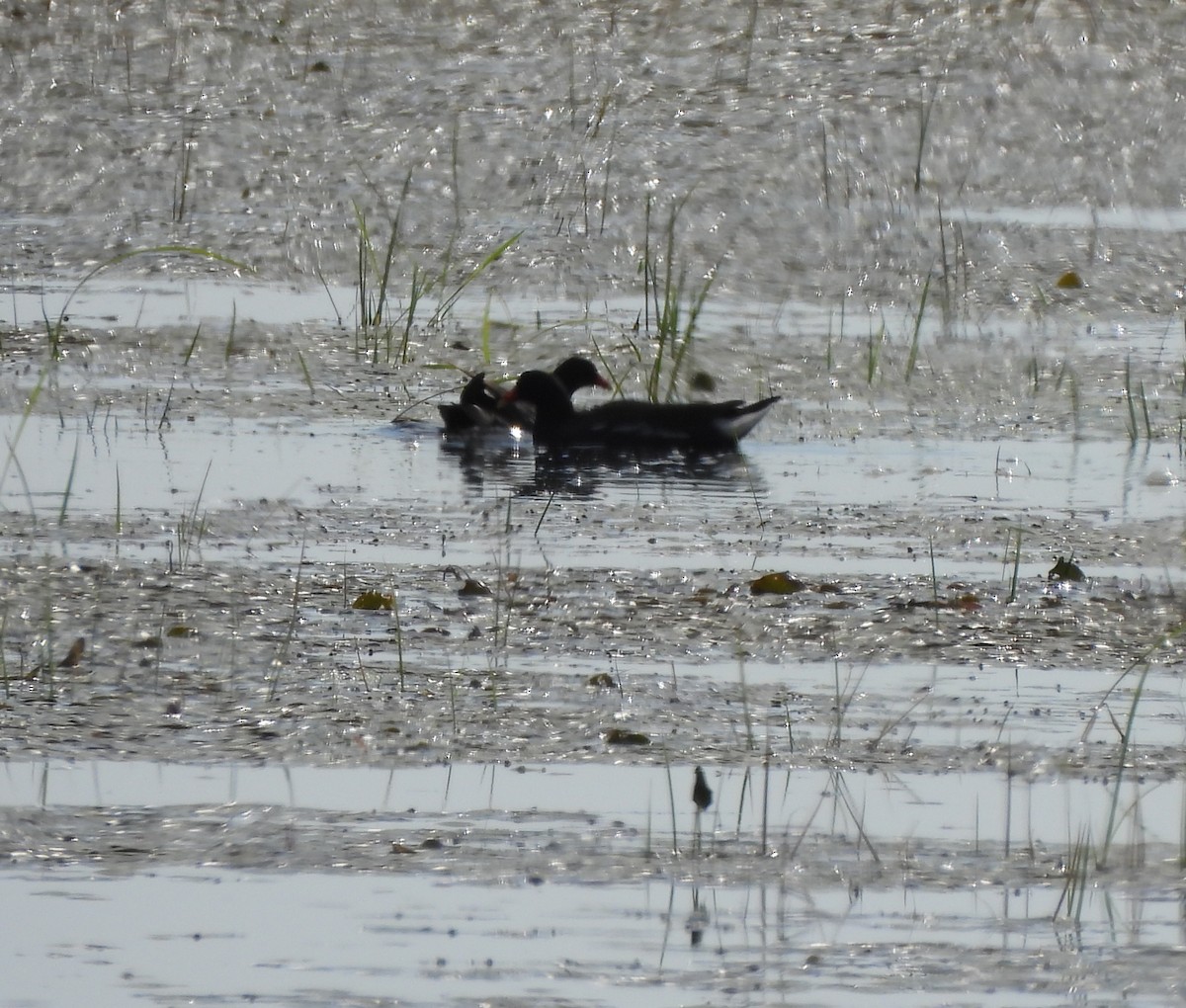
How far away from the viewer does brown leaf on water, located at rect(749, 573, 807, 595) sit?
20.9 feet

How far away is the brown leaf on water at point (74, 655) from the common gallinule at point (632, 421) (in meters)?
3.56

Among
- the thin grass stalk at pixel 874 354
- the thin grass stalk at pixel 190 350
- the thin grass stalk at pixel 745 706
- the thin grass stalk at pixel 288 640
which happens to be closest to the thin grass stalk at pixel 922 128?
the thin grass stalk at pixel 874 354

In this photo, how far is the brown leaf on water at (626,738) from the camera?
16.3ft

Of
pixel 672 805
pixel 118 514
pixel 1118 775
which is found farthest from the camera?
pixel 118 514

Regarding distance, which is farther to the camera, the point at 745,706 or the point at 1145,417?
the point at 1145,417

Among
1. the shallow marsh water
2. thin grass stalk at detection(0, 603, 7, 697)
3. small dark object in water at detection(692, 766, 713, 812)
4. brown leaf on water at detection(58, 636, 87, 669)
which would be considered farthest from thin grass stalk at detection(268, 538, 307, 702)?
small dark object in water at detection(692, 766, 713, 812)

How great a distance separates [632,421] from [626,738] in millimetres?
4417

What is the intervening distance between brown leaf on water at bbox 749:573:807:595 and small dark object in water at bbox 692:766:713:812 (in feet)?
5.70

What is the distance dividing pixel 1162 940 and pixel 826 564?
2813 mm

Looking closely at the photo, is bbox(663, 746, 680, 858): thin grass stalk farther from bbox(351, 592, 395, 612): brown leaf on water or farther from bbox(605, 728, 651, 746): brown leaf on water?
bbox(351, 592, 395, 612): brown leaf on water

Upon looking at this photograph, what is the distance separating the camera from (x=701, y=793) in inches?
181

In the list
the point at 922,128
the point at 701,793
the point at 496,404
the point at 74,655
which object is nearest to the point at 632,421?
the point at 496,404

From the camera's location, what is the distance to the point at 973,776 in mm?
4816

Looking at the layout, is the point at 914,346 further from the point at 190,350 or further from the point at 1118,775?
the point at 1118,775
